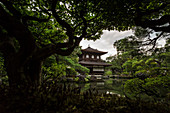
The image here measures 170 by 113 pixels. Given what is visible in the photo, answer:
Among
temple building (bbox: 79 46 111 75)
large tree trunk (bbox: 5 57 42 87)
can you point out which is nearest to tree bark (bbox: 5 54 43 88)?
large tree trunk (bbox: 5 57 42 87)

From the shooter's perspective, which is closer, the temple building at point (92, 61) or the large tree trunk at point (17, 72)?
the large tree trunk at point (17, 72)

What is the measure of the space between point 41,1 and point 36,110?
3.11 m

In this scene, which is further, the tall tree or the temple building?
the temple building

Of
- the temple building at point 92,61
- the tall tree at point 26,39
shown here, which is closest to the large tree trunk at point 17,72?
the tall tree at point 26,39

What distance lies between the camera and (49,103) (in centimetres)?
177

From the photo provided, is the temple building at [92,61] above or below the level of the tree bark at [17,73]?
above

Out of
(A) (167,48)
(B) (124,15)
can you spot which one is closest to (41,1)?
(B) (124,15)

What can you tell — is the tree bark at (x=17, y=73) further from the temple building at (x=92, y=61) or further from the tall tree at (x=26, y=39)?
the temple building at (x=92, y=61)

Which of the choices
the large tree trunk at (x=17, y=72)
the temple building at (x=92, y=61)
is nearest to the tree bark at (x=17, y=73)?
the large tree trunk at (x=17, y=72)

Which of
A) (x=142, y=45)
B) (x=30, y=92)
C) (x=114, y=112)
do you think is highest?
(x=142, y=45)

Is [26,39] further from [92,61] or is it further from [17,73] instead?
[92,61]

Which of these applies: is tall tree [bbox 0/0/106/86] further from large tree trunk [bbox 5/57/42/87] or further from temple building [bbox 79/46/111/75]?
temple building [bbox 79/46/111/75]

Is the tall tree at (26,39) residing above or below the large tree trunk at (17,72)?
above

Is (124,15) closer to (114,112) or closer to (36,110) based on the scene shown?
(114,112)
